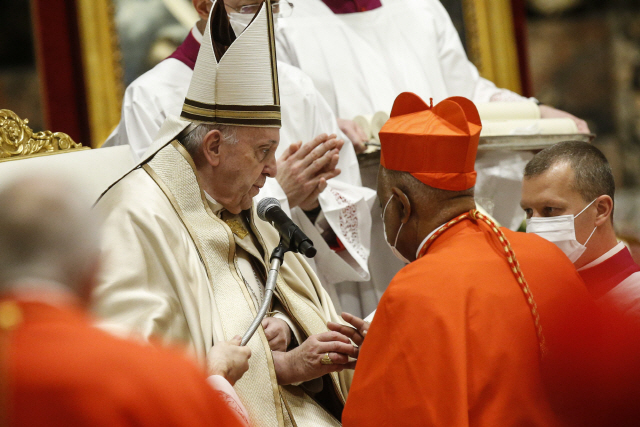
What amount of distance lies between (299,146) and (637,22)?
192 inches

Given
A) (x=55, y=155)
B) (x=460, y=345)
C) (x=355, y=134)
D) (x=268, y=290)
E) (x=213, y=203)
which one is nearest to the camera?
(x=460, y=345)

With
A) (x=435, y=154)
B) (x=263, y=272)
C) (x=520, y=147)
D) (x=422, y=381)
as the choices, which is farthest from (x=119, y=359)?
(x=520, y=147)

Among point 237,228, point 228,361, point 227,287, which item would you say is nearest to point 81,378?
point 228,361

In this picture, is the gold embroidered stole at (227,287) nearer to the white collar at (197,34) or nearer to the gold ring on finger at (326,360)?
the gold ring on finger at (326,360)

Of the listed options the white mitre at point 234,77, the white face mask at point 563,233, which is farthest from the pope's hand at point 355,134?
the white face mask at point 563,233

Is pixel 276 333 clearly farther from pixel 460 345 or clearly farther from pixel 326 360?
pixel 460 345

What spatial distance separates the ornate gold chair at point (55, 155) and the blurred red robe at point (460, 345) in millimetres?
1455

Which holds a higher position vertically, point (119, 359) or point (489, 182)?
point (119, 359)

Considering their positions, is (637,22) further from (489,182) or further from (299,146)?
(299,146)

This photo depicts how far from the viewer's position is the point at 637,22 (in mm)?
7137

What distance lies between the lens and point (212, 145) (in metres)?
2.91

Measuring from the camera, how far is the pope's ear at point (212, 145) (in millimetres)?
2885

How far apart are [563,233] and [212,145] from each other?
4.67ft

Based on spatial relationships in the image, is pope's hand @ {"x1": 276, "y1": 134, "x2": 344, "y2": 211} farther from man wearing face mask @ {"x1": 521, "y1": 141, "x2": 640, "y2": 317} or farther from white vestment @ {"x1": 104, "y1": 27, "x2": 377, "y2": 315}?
man wearing face mask @ {"x1": 521, "y1": 141, "x2": 640, "y2": 317}
